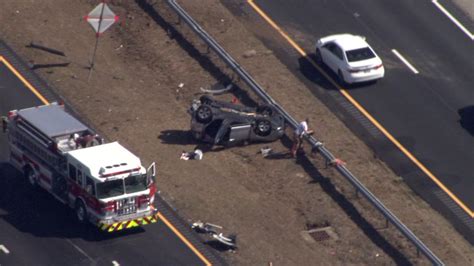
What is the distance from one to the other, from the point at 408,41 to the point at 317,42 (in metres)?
4.56

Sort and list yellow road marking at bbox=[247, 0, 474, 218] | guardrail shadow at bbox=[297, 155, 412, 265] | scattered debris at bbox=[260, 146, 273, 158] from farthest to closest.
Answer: scattered debris at bbox=[260, 146, 273, 158]
yellow road marking at bbox=[247, 0, 474, 218]
guardrail shadow at bbox=[297, 155, 412, 265]

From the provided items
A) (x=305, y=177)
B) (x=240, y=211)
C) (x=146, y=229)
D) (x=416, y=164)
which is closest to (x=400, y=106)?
(x=416, y=164)

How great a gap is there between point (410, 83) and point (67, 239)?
19131mm

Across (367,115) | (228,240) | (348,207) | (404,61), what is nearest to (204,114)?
(348,207)

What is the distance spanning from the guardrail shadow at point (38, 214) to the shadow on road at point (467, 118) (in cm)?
1595

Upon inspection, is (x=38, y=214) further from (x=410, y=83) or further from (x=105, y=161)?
(x=410, y=83)

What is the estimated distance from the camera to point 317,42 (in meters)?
56.4

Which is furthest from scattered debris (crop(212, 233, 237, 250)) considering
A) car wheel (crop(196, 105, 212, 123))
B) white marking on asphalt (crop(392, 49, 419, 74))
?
white marking on asphalt (crop(392, 49, 419, 74))

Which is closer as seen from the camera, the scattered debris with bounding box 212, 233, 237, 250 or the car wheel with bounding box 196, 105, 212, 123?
the scattered debris with bounding box 212, 233, 237, 250

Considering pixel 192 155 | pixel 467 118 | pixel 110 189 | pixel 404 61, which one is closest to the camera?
pixel 110 189

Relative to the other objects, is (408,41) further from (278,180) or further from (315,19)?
(278,180)

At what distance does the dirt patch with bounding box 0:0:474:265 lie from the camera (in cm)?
4488

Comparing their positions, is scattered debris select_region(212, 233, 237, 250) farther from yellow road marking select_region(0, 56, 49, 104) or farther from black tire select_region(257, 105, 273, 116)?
yellow road marking select_region(0, 56, 49, 104)

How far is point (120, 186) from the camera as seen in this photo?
42062mm
